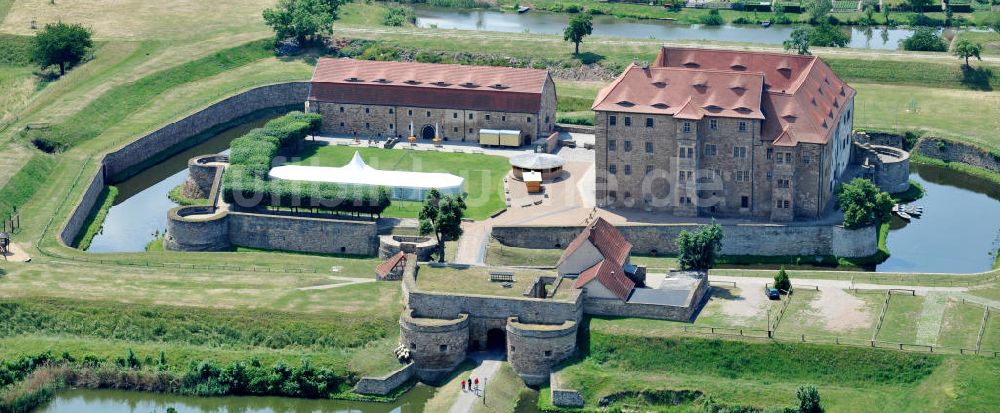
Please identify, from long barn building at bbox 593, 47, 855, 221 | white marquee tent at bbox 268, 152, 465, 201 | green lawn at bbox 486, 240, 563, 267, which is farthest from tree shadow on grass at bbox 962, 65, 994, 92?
green lawn at bbox 486, 240, 563, 267

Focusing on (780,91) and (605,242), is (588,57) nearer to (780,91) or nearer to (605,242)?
(780,91)

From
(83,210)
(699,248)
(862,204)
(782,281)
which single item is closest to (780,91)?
Result: (862,204)

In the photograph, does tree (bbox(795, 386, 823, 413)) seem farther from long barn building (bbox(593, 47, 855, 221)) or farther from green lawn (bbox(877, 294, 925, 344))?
long barn building (bbox(593, 47, 855, 221))

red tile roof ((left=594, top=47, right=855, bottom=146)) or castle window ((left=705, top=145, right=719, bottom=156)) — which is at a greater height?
red tile roof ((left=594, top=47, right=855, bottom=146))

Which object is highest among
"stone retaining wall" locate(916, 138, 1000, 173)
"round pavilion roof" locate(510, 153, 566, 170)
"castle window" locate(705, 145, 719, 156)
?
"castle window" locate(705, 145, 719, 156)

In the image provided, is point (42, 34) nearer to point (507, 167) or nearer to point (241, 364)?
point (507, 167)

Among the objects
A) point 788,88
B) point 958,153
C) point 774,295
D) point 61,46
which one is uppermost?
point 788,88

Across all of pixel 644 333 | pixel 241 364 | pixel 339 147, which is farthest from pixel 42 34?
pixel 644 333
